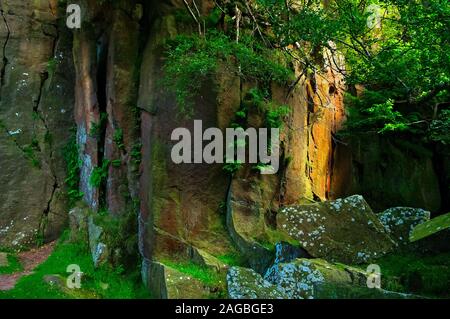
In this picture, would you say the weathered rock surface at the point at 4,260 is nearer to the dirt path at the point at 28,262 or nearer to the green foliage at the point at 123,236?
the dirt path at the point at 28,262

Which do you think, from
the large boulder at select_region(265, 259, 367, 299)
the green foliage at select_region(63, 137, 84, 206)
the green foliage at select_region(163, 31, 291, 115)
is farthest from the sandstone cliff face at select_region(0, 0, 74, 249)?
the large boulder at select_region(265, 259, 367, 299)

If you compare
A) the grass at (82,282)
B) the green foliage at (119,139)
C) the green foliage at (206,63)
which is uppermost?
the green foliage at (206,63)

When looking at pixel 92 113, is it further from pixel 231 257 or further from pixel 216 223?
pixel 231 257

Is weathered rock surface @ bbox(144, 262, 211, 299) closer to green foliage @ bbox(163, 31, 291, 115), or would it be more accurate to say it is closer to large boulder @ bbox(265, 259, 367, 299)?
large boulder @ bbox(265, 259, 367, 299)

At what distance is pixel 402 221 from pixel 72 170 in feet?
33.2

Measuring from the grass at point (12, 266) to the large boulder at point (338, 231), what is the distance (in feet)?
24.7

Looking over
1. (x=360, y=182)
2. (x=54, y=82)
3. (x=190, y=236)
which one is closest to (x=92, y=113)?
(x=54, y=82)

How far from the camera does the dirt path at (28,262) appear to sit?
1060cm

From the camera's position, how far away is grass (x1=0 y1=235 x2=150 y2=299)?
375 inches

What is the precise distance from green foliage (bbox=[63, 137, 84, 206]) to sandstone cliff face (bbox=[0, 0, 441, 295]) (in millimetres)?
277

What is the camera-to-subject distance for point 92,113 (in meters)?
13.3

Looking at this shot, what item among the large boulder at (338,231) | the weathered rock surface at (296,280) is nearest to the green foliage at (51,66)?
the large boulder at (338,231)

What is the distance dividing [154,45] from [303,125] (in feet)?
16.5

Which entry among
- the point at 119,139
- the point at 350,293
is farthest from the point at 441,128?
the point at 119,139
